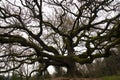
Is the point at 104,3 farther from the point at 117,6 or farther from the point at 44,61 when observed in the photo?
the point at 44,61

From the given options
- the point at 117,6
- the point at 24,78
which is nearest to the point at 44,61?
the point at 24,78

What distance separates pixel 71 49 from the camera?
17.4 m

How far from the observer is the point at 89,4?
14.8 meters

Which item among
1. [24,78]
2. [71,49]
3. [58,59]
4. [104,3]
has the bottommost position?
[24,78]

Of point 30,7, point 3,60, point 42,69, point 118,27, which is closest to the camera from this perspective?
point 118,27

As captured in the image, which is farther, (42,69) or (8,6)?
(42,69)

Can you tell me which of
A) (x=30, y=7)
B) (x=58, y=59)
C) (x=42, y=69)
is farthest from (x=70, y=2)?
(x=42, y=69)

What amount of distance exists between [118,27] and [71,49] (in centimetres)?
532

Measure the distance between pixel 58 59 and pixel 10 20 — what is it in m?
4.43

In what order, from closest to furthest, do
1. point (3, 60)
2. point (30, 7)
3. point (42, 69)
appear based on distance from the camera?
point (30, 7)
point (3, 60)
point (42, 69)

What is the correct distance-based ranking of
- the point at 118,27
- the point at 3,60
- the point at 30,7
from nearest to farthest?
the point at 118,27 < the point at 30,7 < the point at 3,60

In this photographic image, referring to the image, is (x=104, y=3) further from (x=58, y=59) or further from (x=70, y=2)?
(x=58, y=59)

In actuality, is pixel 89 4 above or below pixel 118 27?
above

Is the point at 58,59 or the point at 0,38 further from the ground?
the point at 0,38
